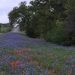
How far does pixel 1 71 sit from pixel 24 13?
5241 centimetres

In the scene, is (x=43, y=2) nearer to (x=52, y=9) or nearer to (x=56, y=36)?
(x=52, y=9)

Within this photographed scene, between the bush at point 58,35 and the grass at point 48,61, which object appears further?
the bush at point 58,35

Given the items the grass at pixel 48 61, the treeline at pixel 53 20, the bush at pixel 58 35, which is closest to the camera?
the grass at pixel 48 61

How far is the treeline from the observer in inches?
1158

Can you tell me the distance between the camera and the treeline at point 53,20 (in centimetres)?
2942

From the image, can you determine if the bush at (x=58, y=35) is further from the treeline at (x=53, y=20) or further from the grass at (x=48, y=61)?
the grass at (x=48, y=61)

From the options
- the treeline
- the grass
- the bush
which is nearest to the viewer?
the grass

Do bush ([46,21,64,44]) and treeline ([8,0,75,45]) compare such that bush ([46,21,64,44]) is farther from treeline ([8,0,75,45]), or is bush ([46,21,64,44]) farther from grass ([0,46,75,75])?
grass ([0,46,75,75])

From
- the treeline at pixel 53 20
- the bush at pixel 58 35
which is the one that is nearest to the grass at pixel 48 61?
the treeline at pixel 53 20

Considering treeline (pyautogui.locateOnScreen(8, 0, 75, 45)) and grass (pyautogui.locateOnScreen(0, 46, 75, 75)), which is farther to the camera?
treeline (pyautogui.locateOnScreen(8, 0, 75, 45))

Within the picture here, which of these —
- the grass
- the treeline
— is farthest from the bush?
the grass

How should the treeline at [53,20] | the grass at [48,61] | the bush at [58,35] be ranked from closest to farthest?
the grass at [48,61], the treeline at [53,20], the bush at [58,35]

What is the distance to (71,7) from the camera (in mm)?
30312

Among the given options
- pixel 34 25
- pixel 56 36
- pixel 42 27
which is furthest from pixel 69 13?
pixel 34 25
